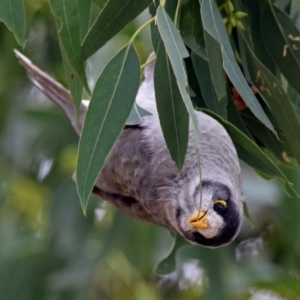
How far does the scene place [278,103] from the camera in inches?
53.1

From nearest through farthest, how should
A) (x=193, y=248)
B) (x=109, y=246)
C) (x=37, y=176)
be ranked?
(x=193, y=248), (x=109, y=246), (x=37, y=176)

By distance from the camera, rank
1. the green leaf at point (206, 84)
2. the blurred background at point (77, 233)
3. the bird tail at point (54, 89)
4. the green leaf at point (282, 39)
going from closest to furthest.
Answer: the green leaf at point (206, 84) → the green leaf at point (282, 39) → the bird tail at point (54, 89) → the blurred background at point (77, 233)

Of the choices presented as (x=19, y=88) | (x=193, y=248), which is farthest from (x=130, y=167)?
(x=19, y=88)

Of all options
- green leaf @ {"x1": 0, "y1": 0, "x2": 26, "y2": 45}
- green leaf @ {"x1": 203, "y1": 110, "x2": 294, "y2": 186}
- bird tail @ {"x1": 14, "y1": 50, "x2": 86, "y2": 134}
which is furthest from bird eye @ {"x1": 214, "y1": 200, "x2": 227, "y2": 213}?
bird tail @ {"x1": 14, "y1": 50, "x2": 86, "y2": 134}

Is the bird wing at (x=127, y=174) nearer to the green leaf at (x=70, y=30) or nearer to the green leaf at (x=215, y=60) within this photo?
the green leaf at (x=70, y=30)

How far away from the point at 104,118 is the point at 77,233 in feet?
4.24

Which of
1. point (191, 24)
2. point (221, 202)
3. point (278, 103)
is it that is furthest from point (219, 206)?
point (191, 24)

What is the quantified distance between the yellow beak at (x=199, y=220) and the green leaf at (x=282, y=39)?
0.37 metres

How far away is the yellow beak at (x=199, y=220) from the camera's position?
1250 mm

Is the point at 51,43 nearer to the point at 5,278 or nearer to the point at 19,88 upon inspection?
the point at 19,88

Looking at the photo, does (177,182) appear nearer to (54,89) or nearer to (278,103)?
(278,103)

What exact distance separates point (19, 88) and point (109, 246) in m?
0.74

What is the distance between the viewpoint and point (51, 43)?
2639 millimetres

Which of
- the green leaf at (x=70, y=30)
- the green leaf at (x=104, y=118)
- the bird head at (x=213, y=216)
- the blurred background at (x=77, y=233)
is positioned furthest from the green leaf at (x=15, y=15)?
the blurred background at (x=77, y=233)
